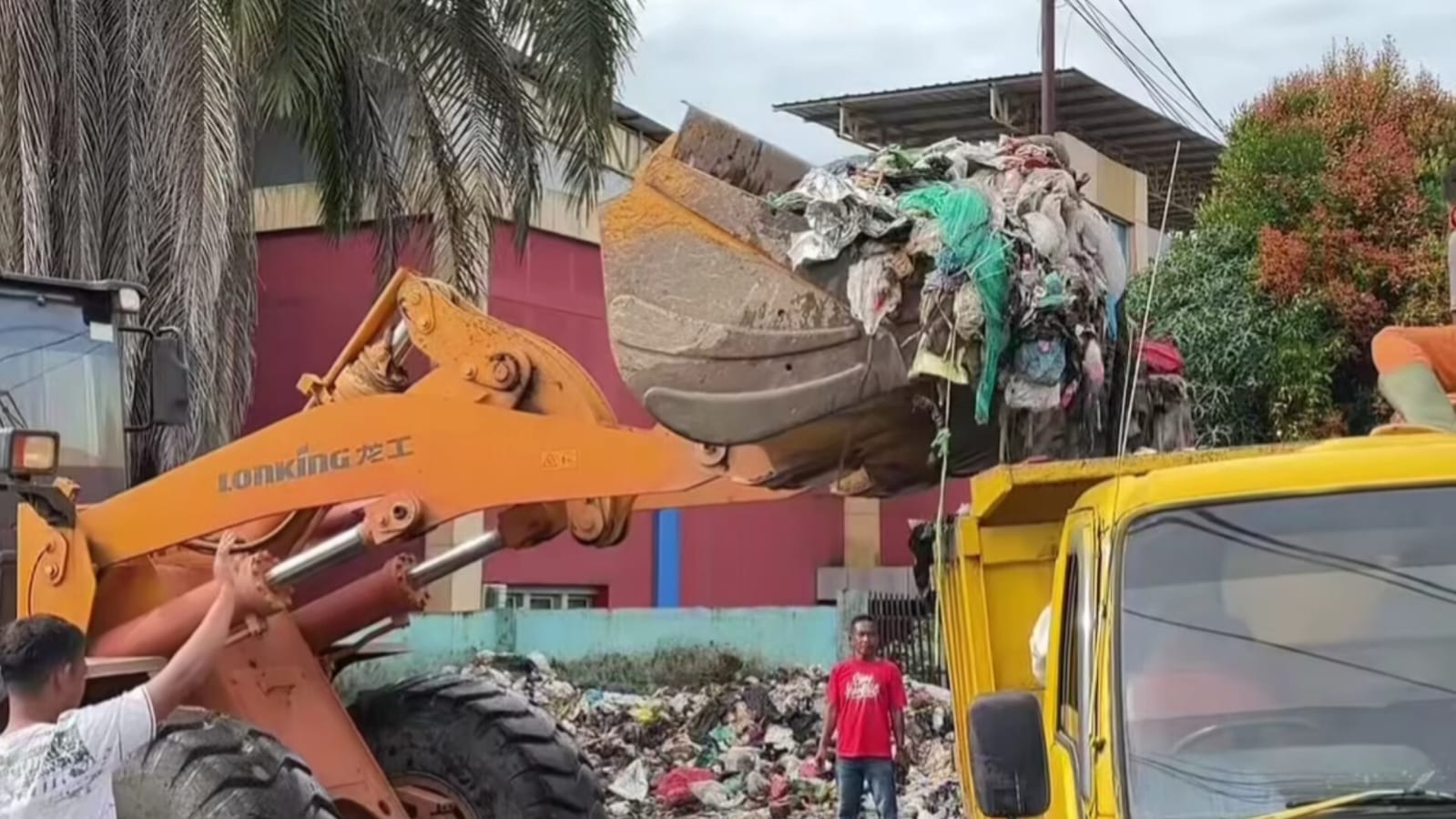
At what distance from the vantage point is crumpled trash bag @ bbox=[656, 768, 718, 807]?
48.9 ft

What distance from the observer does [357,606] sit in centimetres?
760

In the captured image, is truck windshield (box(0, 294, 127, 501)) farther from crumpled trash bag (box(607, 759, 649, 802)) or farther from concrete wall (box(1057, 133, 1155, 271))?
concrete wall (box(1057, 133, 1155, 271))

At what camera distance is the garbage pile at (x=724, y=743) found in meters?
14.8

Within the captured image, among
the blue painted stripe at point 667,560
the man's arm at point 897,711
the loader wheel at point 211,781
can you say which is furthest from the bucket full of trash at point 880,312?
Result: the blue painted stripe at point 667,560

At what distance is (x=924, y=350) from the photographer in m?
5.48

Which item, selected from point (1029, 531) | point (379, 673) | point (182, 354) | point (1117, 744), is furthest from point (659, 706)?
point (1117, 744)

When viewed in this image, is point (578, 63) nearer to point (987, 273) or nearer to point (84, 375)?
point (84, 375)

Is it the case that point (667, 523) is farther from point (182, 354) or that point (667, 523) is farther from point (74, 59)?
point (182, 354)

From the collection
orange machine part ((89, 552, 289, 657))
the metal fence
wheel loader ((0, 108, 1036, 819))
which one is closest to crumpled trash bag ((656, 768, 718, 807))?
the metal fence

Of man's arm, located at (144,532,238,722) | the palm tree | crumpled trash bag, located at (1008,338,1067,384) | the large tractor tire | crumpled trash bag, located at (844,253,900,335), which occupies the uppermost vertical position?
the palm tree

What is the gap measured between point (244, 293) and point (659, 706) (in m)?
5.60

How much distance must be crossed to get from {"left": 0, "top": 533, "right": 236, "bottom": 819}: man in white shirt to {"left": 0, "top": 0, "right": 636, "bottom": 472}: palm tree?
33.9 feet

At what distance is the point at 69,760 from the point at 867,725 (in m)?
7.94

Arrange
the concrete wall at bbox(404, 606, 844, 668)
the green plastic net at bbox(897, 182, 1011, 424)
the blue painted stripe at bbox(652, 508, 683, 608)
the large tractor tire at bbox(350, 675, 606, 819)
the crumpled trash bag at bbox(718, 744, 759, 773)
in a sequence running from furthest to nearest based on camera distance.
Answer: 1. the blue painted stripe at bbox(652, 508, 683, 608)
2. the concrete wall at bbox(404, 606, 844, 668)
3. the crumpled trash bag at bbox(718, 744, 759, 773)
4. the large tractor tire at bbox(350, 675, 606, 819)
5. the green plastic net at bbox(897, 182, 1011, 424)
